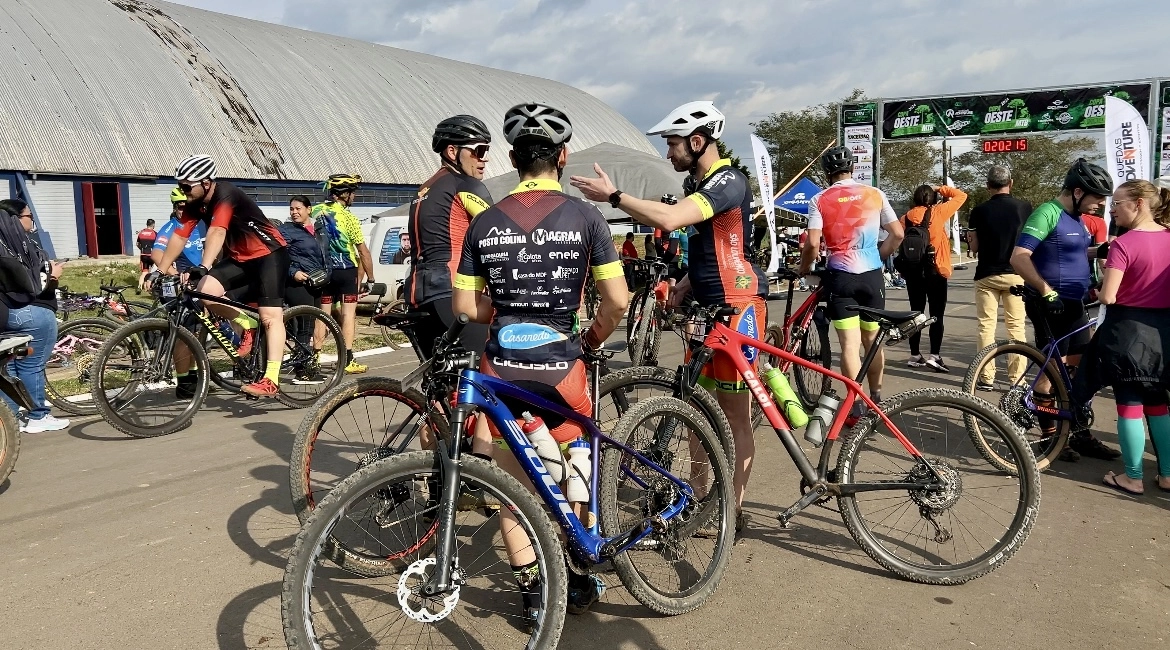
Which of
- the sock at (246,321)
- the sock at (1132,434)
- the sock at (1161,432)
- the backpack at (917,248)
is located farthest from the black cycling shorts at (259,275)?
the backpack at (917,248)

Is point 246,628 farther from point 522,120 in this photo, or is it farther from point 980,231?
point 980,231

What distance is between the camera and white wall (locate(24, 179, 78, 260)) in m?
27.8

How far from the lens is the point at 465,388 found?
9.39ft

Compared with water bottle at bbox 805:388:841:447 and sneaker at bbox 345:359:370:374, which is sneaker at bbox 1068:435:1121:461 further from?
sneaker at bbox 345:359:370:374

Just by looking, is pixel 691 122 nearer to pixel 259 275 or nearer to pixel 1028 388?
pixel 1028 388

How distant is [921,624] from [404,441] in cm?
235

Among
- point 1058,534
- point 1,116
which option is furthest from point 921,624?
point 1,116

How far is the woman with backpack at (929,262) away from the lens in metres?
9.16

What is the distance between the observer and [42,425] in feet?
21.4

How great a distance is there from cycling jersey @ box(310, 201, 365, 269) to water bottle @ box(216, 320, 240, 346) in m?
2.00

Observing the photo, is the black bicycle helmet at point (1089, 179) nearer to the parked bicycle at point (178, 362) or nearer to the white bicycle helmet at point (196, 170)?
the parked bicycle at point (178, 362)

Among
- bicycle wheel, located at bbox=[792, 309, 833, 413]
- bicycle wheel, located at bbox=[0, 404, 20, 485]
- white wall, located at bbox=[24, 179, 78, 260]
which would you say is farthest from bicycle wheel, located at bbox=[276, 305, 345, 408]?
white wall, located at bbox=[24, 179, 78, 260]

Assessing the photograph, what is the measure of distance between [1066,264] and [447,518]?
517cm

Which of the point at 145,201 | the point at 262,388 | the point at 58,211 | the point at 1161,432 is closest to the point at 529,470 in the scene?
the point at 1161,432
